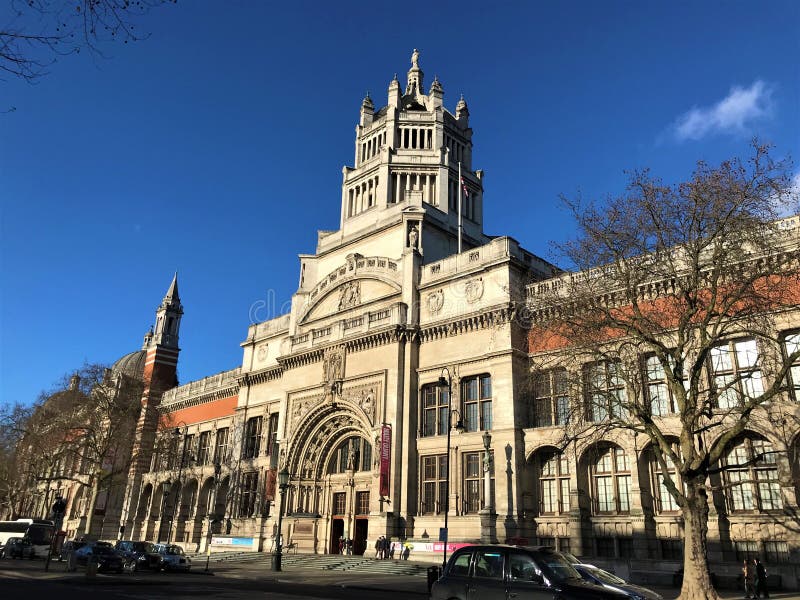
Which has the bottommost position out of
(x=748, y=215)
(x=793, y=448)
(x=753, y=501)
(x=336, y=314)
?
(x=753, y=501)

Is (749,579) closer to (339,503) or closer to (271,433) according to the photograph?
(339,503)

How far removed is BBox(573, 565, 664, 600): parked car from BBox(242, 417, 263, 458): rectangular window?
4449 cm

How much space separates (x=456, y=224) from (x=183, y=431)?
3675 cm

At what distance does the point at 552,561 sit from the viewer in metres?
11.9

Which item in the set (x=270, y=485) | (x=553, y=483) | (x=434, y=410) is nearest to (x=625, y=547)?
(x=553, y=483)

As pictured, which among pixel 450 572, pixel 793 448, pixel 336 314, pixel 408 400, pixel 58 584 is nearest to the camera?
pixel 450 572

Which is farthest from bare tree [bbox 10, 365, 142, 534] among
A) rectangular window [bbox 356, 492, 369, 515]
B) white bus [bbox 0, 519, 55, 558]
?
rectangular window [bbox 356, 492, 369, 515]

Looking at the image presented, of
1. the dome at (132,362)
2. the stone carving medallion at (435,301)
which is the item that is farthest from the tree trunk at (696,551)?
the dome at (132,362)

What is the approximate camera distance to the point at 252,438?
54312 millimetres

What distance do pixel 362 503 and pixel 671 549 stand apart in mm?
20579

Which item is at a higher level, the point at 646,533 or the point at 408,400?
the point at 408,400

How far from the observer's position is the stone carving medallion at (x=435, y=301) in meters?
40.7

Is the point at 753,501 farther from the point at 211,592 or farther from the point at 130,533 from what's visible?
the point at 130,533

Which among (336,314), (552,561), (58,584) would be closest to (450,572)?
(552,561)
